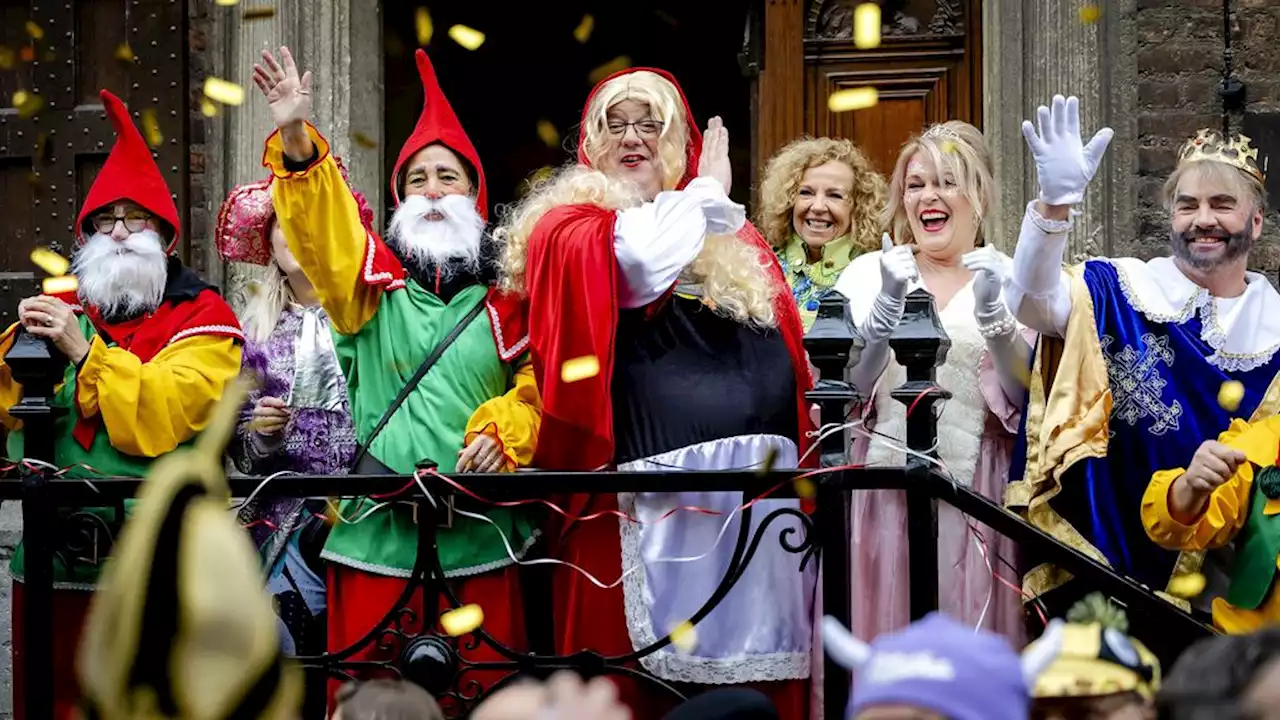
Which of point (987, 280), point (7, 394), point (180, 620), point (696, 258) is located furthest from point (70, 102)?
point (180, 620)

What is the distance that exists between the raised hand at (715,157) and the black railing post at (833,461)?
0.71m

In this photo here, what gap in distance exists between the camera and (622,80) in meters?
4.98

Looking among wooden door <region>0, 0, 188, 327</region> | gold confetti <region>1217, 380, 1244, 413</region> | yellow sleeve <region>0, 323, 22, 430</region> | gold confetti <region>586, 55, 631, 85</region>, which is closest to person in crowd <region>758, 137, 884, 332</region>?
gold confetti <region>1217, 380, 1244, 413</region>

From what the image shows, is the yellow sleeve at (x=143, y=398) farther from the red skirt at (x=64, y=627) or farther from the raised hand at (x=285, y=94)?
the raised hand at (x=285, y=94)

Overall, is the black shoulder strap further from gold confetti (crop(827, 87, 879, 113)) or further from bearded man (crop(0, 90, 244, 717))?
gold confetti (crop(827, 87, 879, 113))

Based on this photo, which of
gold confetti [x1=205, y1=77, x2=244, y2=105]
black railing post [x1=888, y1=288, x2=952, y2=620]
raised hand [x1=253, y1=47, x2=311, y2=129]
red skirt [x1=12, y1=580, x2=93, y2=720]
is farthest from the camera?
gold confetti [x1=205, y1=77, x2=244, y2=105]

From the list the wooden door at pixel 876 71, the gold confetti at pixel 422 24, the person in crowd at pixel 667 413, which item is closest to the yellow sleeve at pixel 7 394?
the person in crowd at pixel 667 413

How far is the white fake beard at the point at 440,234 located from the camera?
492cm

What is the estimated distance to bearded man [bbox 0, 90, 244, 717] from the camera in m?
4.75

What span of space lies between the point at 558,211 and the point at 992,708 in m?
2.33

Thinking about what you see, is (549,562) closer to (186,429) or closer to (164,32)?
(186,429)

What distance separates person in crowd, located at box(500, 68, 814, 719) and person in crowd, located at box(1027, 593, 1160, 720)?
1325mm

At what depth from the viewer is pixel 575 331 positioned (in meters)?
4.41

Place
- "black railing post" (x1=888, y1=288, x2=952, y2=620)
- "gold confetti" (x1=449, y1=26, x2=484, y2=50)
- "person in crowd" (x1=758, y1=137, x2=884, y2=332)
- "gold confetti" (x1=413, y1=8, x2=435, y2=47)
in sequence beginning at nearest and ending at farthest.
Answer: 1. "black railing post" (x1=888, y1=288, x2=952, y2=620)
2. "person in crowd" (x1=758, y1=137, x2=884, y2=332)
3. "gold confetti" (x1=413, y1=8, x2=435, y2=47)
4. "gold confetti" (x1=449, y1=26, x2=484, y2=50)
